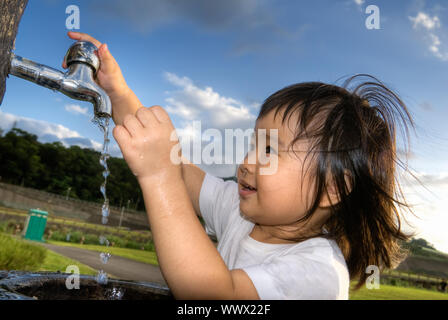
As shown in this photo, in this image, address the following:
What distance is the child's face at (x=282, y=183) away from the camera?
121 cm

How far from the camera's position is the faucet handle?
92cm

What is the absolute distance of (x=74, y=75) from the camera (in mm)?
879

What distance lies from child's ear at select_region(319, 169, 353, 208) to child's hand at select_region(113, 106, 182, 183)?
68cm

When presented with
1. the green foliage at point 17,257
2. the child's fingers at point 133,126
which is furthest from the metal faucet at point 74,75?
the green foliage at point 17,257

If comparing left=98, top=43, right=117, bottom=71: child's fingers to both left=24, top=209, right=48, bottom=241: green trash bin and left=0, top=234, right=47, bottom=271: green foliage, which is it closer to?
left=0, top=234, right=47, bottom=271: green foliage

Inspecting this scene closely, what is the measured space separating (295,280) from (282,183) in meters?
0.35

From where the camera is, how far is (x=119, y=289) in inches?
53.9

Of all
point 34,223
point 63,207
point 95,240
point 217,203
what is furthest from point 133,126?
point 63,207

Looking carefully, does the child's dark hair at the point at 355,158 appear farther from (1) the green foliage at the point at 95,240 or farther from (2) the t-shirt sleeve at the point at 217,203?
(1) the green foliage at the point at 95,240

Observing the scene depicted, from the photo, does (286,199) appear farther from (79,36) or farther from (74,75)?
(79,36)

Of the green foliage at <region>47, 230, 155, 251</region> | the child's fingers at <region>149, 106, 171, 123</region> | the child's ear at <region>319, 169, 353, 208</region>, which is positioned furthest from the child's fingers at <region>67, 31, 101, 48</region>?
the green foliage at <region>47, 230, 155, 251</region>

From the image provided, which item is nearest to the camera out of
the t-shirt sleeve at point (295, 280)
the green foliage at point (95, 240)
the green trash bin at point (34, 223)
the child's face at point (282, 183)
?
the t-shirt sleeve at point (295, 280)

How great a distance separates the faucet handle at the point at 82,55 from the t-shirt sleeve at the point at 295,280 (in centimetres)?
76
